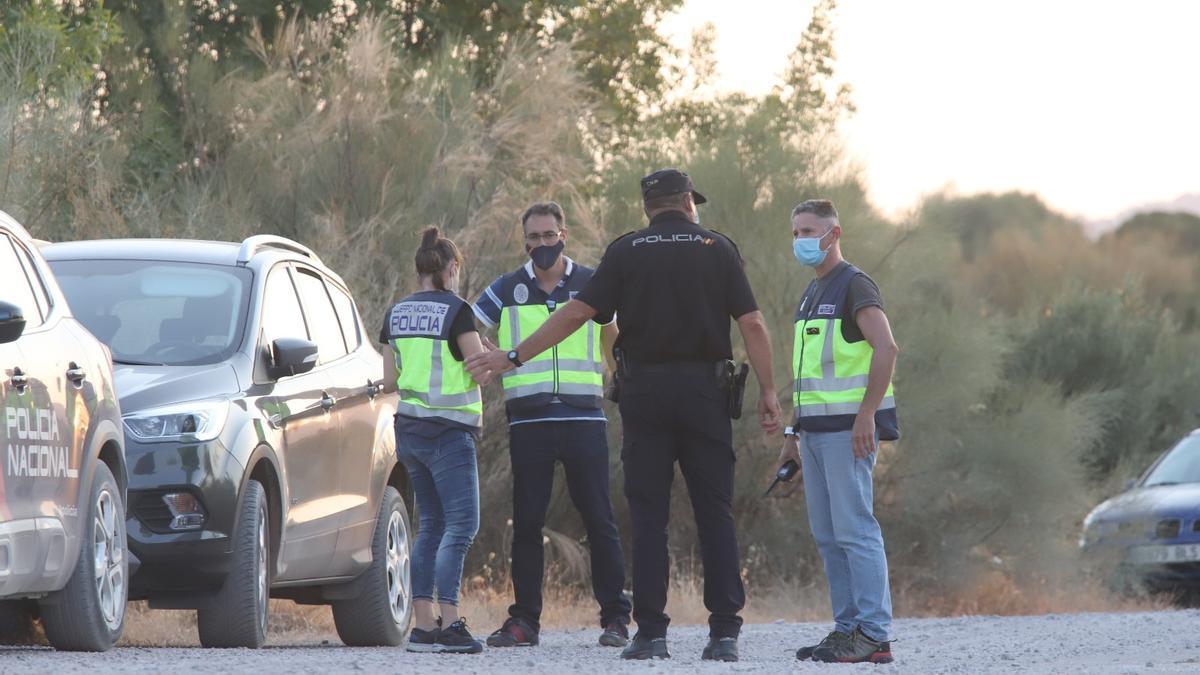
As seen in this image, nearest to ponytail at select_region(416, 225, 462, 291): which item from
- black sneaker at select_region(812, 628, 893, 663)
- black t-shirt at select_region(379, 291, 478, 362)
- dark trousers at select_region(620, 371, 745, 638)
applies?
black t-shirt at select_region(379, 291, 478, 362)

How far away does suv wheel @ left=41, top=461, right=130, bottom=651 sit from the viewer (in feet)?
25.7

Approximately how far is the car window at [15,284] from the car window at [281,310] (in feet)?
4.76

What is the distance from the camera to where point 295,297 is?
10.1m

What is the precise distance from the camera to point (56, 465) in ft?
25.1

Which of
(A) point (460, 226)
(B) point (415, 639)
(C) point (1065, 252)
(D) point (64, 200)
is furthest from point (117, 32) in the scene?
(C) point (1065, 252)

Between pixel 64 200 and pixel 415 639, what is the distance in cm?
790

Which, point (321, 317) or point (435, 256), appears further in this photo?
point (321, 317)

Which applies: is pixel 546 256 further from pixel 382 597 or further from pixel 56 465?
pixel 56 465

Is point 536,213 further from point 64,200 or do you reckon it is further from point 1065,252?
point 1065,252

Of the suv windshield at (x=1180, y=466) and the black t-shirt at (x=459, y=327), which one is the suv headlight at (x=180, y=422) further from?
the suv windshield at (x=1180, y=466)

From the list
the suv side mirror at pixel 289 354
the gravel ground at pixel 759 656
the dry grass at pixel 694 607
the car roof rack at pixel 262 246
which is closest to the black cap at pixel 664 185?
the suv side mirror at pixel 289 354

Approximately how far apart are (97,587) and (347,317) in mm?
3183

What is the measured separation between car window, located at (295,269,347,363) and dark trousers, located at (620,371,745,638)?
7.29ft

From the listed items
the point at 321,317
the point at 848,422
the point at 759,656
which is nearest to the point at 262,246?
the point at 321,317
